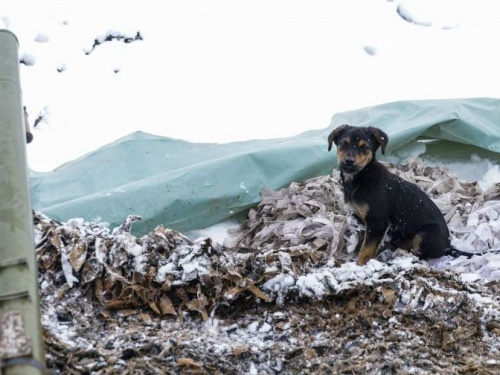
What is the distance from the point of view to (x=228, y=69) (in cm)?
884

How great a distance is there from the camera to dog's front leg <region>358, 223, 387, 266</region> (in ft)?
14.4

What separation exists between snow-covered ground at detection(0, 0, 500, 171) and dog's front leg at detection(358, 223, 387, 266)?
117 inches

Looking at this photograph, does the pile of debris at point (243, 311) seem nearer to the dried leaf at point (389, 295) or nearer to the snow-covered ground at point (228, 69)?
the dried leaf at point (389, 295)

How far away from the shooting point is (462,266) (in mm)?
Answer: 4320

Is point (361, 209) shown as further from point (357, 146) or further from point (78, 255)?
point (78, 255)

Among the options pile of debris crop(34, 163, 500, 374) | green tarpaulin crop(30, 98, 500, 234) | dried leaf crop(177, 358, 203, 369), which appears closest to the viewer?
dried leaf crop(177, 358, 203, 369)

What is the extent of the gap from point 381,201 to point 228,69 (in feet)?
15.3

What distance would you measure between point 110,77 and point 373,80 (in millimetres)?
3216

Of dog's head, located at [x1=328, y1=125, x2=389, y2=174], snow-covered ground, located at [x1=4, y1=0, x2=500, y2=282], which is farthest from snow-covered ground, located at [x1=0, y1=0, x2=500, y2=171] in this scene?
dog's head, located at [x1=328, y1=125, x2=389, y2=174]

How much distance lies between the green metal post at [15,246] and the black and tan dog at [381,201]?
2.34 metres

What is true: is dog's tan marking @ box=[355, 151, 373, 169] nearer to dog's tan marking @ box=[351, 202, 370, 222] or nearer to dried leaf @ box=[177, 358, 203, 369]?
dog's tan marking @ box=[351, 202, 370, 222]

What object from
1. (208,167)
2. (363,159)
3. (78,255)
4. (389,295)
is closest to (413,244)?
(363,159)

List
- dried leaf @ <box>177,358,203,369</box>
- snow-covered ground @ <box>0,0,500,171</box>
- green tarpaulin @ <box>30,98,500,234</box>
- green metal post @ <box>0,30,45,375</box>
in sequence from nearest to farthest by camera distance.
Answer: green metal post @ <box>0,30,45,375</box> < dried leaf @ <box>177,358,203,369</box> < green tarpaulin @ <box>30,98,500,234</box> < snow-covered ground @ <box>0,0,500,171</box>

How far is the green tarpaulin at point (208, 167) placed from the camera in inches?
197
